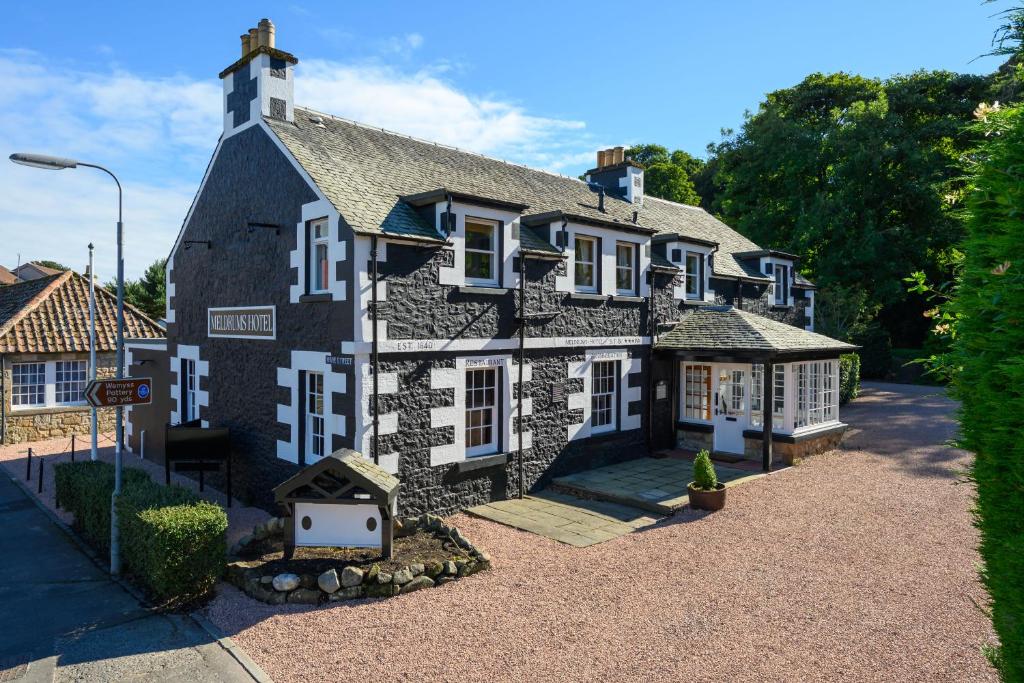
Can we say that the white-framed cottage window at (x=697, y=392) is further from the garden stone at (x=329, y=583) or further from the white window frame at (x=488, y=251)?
the garden stone at (x=329, y=583)

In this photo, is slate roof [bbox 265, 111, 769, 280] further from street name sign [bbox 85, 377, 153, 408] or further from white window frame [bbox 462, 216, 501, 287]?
street name sign [bbox 85, 377, 153, 408]

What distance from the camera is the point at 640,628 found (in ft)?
26.8

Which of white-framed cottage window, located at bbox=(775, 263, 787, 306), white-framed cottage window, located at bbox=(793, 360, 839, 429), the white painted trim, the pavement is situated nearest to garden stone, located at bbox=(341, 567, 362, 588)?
the pavement

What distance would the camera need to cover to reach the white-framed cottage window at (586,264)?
15844mm

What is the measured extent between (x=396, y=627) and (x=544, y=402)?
723 centimetres

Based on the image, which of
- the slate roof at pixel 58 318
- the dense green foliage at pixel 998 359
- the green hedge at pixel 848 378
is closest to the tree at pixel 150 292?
the slate roof at pixel 58 318

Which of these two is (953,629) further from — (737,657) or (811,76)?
(811,76)

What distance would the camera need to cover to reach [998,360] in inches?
159

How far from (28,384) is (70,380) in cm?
122

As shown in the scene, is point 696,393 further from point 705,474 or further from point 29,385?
point 29,385

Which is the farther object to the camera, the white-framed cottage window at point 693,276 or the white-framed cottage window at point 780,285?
the white-framed cottage window at point 780,285

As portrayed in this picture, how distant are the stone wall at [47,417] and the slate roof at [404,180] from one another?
1463 centimetres

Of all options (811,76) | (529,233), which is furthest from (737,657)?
(811,76)

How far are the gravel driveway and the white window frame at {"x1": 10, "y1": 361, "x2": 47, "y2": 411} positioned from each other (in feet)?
59.3
